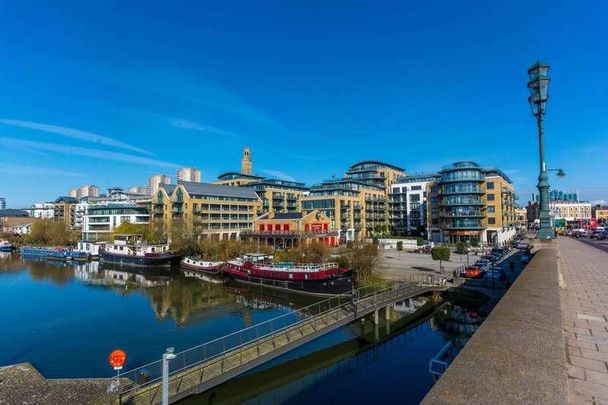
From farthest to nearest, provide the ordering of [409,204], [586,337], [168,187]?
[409,204], [168,187], [586,337]

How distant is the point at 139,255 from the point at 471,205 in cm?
6790

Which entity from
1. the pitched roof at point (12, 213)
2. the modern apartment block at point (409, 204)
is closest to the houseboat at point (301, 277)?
the modern apartment block at point (409, 204)

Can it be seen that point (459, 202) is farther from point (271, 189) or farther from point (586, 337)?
point (586, 337)

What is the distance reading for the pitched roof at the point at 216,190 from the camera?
8839 cm

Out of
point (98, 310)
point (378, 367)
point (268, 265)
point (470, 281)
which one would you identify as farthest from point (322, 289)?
point (98, 310)

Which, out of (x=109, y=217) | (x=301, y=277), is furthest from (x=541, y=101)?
(x=109, y=217)

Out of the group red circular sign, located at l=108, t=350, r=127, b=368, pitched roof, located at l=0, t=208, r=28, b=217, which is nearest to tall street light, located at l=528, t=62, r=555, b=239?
red circular sign, located at l=108, t=350, r=127, b=368

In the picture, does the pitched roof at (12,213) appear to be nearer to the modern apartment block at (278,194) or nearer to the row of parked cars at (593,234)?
the modern apartment block at (278,194)

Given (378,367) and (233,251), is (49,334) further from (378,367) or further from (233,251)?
(233,251)

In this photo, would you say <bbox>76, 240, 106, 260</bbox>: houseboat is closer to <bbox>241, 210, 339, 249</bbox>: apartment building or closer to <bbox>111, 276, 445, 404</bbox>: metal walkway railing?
<bbox>241, 210, 339, 249</bbox>: apartment building

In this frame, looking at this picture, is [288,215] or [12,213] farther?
[12,213]

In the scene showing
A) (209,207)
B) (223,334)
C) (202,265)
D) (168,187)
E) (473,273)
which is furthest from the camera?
(168,187)

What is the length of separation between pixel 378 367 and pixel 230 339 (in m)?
10.7

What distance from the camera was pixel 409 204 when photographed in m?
103
